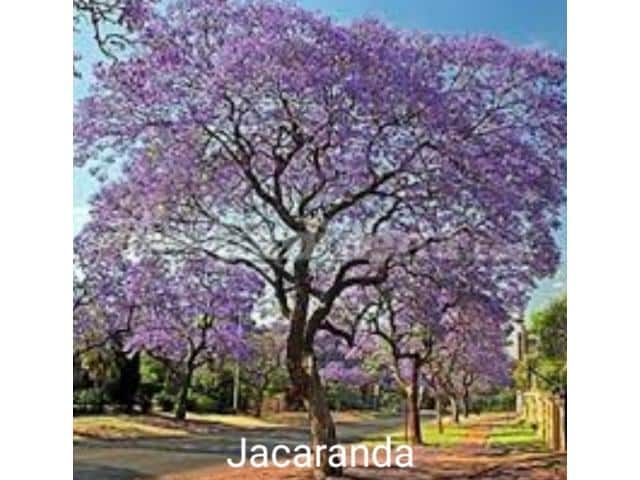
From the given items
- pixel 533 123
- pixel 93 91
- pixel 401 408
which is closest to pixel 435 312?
pixel 401 408

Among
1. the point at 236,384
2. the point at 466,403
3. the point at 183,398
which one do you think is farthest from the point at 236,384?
the point at 466,403

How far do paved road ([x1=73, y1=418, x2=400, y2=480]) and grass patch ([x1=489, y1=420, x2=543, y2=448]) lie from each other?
23 cm

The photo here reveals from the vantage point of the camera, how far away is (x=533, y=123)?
8.75ft

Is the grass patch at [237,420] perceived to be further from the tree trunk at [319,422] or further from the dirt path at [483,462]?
the dirt path at [483,462]

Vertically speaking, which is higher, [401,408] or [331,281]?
[331,281]

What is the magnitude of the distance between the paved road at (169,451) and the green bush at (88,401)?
60 mm

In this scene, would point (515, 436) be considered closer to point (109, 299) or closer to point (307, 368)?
point (307, 368)

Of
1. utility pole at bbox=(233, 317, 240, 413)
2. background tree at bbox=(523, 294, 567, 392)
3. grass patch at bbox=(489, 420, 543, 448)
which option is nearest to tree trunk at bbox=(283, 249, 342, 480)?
utility pole at bbox=(233, 317, 240, 413)

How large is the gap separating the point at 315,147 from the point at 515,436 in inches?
27.6

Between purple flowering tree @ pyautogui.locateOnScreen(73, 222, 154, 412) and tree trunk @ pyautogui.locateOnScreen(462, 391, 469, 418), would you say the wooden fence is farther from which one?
purple flowering tree @ pyautogui.locateOnScreen(73, 222, 154, 412)
